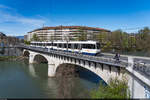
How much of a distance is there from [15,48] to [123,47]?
62.1 m

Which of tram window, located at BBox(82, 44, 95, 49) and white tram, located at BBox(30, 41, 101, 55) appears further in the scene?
tram window, located at BBox(82, 44, 95, 49)

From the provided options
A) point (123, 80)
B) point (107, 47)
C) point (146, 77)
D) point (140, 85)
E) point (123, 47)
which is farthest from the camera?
point (123, 47)

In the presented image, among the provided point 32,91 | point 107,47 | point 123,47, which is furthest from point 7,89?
point 123,47

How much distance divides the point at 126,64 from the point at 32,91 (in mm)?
16714

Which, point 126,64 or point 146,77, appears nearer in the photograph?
point 146,77

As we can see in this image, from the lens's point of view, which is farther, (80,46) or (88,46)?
(80,46)

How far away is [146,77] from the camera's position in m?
9.18

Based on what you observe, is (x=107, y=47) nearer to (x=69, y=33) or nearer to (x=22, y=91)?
(x=22, y=91)

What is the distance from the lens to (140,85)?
1033 cm

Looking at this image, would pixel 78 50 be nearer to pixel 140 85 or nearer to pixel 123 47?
pixel 140 85

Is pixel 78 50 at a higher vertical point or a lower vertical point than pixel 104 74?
higher

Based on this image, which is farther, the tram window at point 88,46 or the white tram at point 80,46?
the tram window at point 88,46

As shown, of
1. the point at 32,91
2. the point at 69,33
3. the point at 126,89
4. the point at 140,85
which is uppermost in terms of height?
the point at 69,33

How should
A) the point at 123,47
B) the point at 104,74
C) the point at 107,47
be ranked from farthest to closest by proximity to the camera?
the point at 123,47, the point at 107,47, the point at 104,74
